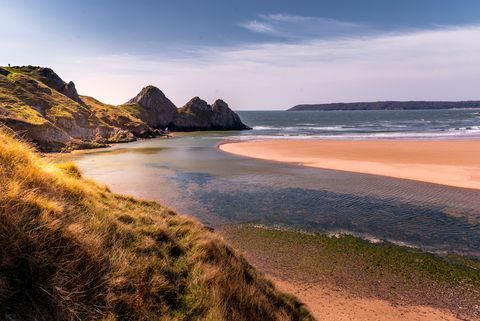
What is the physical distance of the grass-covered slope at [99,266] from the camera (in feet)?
15.2

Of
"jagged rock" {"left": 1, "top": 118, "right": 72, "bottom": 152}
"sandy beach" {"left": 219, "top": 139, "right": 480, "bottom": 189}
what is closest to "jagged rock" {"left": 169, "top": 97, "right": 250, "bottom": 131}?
"jagged rock" {"left": 1, "top": 118, "right": 72, "bottom": 152}

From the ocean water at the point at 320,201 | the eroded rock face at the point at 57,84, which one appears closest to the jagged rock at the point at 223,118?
the eroded rock face at the point at 57,84

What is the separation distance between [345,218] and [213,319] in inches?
560

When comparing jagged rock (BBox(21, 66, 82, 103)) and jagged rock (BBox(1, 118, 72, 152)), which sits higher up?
jagged rock (BBox(21, 66, 82, 103))

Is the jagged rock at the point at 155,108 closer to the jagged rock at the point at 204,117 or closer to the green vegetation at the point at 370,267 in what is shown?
the jagged rock at the point at 204,117

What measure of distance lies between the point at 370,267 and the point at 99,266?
1075 cm

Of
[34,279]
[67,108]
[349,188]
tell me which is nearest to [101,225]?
[34,279]

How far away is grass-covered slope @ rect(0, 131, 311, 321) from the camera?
15.2 feet

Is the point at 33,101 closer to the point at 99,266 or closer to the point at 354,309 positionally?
the point at 99,266

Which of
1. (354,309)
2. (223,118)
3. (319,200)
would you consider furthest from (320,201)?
(223,118)

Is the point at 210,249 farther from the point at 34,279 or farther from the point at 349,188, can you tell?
the point at 349,188

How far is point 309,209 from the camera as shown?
65.5ft

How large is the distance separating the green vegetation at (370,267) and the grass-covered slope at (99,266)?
358 cm

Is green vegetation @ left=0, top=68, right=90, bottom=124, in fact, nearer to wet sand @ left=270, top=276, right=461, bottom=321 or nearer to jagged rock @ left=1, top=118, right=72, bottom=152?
jagged rock @ left=1, top=118, right=72, bottom=152
